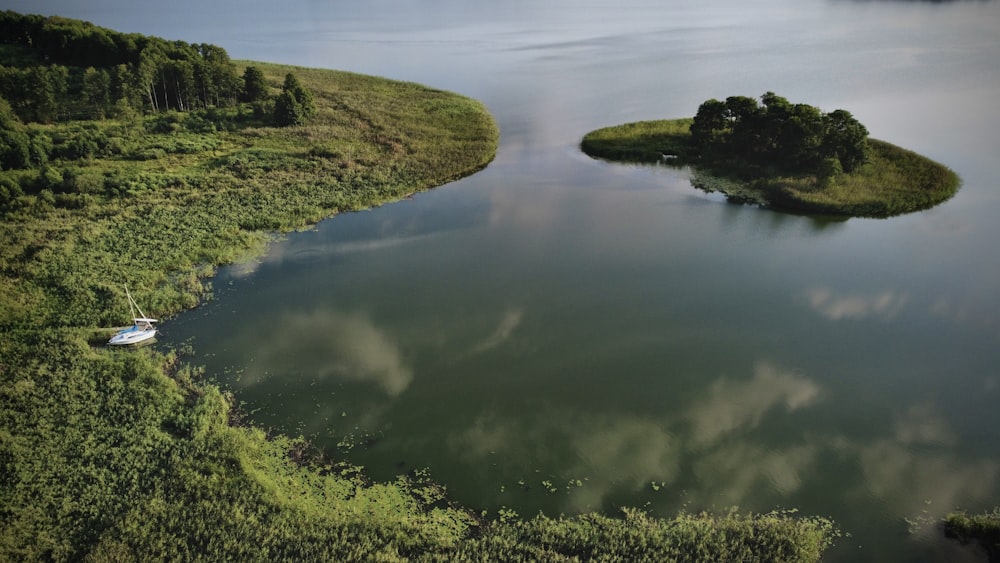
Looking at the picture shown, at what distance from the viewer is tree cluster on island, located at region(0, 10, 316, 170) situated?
3934 cm

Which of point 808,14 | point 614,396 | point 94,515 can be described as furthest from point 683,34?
point 94,515

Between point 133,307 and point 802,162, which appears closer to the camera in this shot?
point 133,307

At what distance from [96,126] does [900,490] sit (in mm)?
49343

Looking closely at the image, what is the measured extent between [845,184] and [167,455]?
1403 inches

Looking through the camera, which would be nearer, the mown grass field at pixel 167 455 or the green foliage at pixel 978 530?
the mown grass field at pixel 167 455

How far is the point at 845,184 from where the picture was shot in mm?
32375

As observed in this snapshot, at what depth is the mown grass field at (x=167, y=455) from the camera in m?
13.2

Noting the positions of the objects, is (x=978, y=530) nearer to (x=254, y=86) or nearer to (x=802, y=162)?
(x=802, y=162)

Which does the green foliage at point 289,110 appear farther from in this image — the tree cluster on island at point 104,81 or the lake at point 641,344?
the lake at point 641,344

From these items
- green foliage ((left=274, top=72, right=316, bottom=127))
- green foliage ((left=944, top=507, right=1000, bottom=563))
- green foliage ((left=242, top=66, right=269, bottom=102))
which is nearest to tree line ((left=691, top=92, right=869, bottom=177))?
green foliage ((left=944, top=507, right=1000, bottom=563))

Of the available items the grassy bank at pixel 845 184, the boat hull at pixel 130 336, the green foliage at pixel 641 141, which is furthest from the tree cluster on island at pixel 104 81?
the grassy bank at pixel 845 184

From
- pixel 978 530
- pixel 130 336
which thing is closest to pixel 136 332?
pixel 130 336

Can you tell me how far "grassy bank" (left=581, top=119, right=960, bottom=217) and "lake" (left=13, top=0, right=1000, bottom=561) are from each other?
1.10 m

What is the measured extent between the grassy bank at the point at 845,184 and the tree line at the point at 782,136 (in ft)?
2.57
